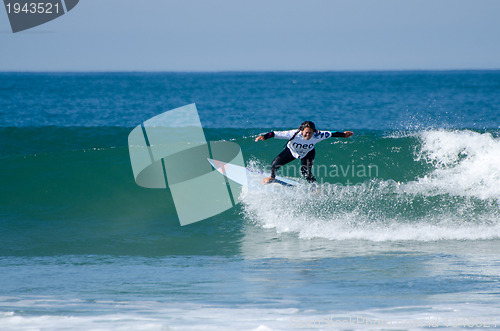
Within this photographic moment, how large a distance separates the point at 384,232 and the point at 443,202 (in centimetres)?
245

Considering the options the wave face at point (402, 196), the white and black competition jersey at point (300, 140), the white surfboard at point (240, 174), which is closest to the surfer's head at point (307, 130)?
the white and black competition jersey at point (300, 140)

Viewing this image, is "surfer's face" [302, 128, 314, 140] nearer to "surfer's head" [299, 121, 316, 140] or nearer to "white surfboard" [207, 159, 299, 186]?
"surfer's head" [299, 121, 316, 140]

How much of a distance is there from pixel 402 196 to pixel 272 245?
3774 mm

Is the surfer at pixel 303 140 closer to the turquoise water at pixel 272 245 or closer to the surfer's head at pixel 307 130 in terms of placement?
the surfer's head at pixel 307 130

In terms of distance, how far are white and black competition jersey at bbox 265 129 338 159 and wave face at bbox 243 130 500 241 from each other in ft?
2.93

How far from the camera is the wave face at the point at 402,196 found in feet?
28.3

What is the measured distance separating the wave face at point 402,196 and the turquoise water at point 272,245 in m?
0.04

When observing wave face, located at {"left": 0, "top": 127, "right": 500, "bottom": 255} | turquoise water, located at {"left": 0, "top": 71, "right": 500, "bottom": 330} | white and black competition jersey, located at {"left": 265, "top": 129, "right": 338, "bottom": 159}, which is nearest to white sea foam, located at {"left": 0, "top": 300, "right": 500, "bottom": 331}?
turquoise water, located at {"left": 0, "top": 71, "right": 500, "bottom": 330}

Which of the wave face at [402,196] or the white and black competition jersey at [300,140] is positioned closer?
the wave face at [402,196]

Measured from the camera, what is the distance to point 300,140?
9258 millimetres

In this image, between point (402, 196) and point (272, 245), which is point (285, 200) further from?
point (402, 196)

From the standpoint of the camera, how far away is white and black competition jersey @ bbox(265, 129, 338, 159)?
907cm

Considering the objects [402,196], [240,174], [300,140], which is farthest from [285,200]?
[402,196]

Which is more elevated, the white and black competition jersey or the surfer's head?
the surfer's head
